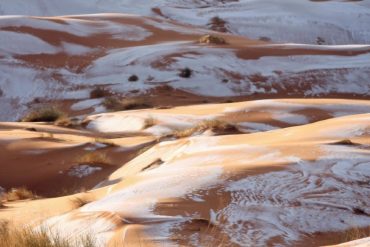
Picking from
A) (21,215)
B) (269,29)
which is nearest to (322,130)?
(21,215)

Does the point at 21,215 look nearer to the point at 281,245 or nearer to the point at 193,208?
the point at 193,208

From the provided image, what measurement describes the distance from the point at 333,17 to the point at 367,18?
3.07m

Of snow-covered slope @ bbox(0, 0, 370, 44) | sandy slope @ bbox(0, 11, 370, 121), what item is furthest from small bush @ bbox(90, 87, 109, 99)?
snow-covered slope @ bbox(0, 0, 370, 44)

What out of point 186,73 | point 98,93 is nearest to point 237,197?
point 98,93

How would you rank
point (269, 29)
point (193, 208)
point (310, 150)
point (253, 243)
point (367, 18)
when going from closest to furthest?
1. point (253, 243)
2. point (193, 208)
3. point (310, 150)
4. point (269, 29)
5. point (367, 18)

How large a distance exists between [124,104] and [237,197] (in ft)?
59.2

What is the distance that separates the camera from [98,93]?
2894 centimetres

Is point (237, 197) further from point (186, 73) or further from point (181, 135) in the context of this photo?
point (186, 73)

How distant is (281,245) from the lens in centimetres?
671

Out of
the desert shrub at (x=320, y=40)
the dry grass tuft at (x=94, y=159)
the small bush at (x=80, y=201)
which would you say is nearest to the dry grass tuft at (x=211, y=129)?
the dry grass tuft at (x=94, y=159)

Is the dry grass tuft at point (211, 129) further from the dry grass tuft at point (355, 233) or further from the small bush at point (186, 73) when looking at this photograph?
the small bush at point (186, 73)

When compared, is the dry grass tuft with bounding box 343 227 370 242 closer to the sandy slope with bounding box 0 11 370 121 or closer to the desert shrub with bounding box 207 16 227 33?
the sandy slope with bounding box 0 11 370 121

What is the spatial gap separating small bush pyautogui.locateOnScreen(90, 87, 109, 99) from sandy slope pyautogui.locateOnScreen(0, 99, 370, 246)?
16.7m

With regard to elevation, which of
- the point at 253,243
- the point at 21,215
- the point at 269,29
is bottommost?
the point at 269,29
